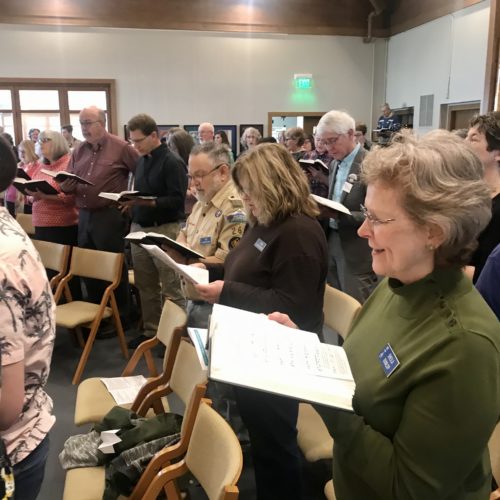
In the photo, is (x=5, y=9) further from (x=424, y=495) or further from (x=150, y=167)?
(x=424, y=495)

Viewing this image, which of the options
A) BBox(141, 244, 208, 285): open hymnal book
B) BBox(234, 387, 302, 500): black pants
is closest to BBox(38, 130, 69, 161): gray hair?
BBox(141, 244, 208, 285): open hymnal book

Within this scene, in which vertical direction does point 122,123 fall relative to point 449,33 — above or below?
below

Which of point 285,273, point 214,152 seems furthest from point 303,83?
point 285,273

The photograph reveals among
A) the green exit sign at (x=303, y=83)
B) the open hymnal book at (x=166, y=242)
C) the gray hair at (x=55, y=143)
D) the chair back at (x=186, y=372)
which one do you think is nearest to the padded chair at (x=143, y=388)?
the chair back at (x=186, y=372)

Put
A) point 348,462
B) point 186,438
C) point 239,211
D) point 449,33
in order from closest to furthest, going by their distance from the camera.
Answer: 1. point 348,462
2. point 186,438
3. point 239,211
4. point 449,33

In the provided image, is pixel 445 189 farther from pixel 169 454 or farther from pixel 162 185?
pixel 162 185

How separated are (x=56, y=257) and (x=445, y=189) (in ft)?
11.0

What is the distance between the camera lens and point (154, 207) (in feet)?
12.3

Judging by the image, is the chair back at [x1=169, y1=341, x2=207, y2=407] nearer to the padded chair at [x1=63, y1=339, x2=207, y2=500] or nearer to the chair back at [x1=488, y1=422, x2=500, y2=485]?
the padded chair at [x1=63, y1=339, x2=207, y2=500]

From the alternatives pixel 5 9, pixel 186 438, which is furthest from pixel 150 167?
pixel 5 9

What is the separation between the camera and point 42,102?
9625 mm

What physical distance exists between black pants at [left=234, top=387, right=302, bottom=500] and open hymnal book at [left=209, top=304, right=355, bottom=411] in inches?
20.6

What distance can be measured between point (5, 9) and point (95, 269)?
761cm

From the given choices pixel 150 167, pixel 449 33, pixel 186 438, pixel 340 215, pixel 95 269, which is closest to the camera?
pixel 186 438
